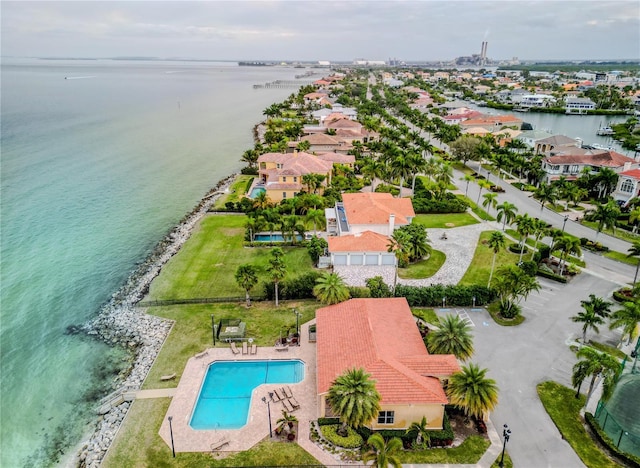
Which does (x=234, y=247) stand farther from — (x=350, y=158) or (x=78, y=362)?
(x=350, y=158)

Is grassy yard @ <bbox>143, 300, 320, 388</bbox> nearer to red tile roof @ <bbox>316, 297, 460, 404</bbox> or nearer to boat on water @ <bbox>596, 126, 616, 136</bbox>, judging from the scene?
red tile roof @ <bbox>316, 297, 460, 404</bbox>

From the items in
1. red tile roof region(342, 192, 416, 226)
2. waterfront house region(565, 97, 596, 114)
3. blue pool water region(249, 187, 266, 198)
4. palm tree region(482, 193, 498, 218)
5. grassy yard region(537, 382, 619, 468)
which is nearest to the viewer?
grassy yard region(537, 382, 619, 468)

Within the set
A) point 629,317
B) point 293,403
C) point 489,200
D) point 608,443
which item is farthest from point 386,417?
point 489,200

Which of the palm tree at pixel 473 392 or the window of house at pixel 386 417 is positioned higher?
the palm tree at pixel 473 392

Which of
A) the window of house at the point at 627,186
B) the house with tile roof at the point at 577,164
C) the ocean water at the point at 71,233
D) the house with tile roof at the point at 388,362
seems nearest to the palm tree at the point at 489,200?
the house with tile roof at the point at 577,164

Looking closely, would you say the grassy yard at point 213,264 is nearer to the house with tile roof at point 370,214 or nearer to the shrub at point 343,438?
the house with tile roof at point 370,214

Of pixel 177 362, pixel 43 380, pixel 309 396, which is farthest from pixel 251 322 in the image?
pixel 43 380

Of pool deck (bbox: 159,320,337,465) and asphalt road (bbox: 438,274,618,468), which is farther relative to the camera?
pool deck (bbox: 159,320,337,465)

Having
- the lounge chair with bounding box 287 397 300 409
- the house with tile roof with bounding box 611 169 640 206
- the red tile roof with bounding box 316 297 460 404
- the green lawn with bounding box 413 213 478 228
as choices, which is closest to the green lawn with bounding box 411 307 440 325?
the red tile roof with bounding box 316 297 460 404
